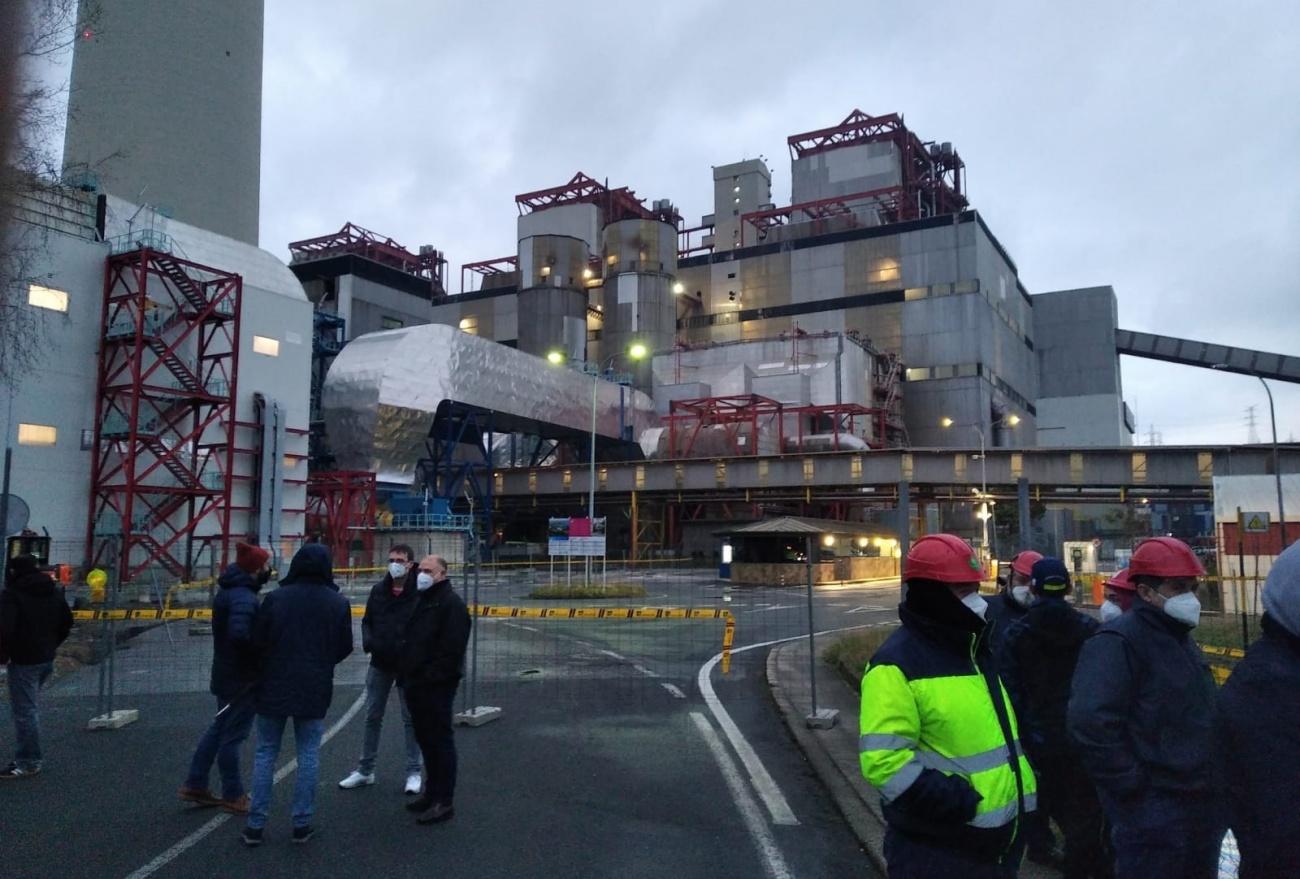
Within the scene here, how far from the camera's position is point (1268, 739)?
8.54 feet

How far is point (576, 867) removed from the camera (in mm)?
5066

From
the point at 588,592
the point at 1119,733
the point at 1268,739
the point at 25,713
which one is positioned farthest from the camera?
the point at 588,592

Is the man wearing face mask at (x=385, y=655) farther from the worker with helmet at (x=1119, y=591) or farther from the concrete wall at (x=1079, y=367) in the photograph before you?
the concrete wall at (x=1079, y=367)

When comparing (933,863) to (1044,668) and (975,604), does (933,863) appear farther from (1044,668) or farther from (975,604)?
(1044,668)

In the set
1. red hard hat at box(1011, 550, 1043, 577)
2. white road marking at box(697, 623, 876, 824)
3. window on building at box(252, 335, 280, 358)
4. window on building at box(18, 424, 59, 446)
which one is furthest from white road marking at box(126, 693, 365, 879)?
window on building at box(252, 335, 280, 358)

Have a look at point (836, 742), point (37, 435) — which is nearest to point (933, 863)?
point (836, 742)

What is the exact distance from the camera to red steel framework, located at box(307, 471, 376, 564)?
44.7 m

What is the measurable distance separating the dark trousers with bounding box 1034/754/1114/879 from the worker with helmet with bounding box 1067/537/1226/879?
1.41 meters

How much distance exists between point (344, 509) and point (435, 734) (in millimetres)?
41089

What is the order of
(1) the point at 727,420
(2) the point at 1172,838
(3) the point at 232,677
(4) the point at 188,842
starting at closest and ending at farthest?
(2) the point at 1172,838 → (4) the point at 188,842 → (3) the point at 232,677 → (1) the point at 727,420

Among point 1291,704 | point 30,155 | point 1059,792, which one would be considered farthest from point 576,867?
point 30,155

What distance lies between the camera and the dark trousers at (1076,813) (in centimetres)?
455

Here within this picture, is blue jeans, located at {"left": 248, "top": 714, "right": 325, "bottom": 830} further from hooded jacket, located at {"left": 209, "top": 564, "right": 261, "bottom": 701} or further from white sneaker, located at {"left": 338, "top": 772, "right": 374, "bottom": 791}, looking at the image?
white sneaker, located at {"left": 338, "top": 772, "right": 374, "bottom": 791}

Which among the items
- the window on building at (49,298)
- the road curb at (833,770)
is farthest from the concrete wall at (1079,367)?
A: the road curb at (833,770)
